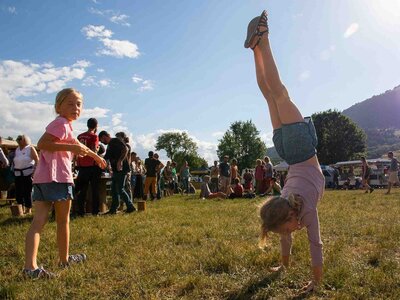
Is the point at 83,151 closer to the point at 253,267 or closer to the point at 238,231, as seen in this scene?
the point at 253,267

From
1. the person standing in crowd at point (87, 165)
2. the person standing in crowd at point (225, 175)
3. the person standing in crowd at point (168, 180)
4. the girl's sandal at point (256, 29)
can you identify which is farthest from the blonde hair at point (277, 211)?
the person standing in crowd at point (168, 180)

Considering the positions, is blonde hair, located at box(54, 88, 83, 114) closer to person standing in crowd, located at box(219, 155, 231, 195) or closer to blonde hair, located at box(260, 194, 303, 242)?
blonde hair, located at box(260, 194, 303, 242)

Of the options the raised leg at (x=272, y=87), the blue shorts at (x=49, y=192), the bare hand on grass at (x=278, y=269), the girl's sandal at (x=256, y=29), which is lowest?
the bare hand on grass at (x=278, y=269)

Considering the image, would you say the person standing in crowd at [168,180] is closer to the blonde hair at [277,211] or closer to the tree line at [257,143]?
the blonde hair at [277,211]

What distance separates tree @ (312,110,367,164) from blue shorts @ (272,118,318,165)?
69.8 m

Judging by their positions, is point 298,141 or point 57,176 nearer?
point 298,141

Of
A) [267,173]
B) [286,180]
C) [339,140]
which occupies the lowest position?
[286,180]

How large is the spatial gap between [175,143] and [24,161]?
12166cm

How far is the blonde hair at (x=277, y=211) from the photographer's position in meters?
3.12

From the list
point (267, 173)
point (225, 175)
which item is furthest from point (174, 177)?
point (267, 173)

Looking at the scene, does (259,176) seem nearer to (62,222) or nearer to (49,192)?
(62,222)

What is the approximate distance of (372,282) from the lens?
335 centimetres

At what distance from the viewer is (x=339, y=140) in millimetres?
72250

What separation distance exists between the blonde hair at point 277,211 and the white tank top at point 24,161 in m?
7.49
